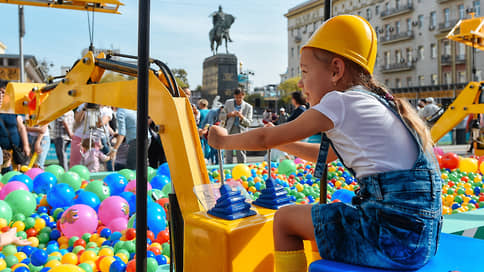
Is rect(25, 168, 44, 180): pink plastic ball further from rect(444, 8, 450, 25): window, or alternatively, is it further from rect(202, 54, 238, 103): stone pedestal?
rect(444, 8, 450, 25): window

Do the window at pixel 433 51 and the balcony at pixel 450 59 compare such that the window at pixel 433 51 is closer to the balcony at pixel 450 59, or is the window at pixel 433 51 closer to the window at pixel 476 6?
the balcony at pixel 450 59

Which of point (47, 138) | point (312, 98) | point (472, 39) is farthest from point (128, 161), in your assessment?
point (472, 39)

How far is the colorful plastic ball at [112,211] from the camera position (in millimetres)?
3977

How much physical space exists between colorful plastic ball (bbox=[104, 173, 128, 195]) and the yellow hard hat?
13.6 feet

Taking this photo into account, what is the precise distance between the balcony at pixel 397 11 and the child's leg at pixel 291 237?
149 ft

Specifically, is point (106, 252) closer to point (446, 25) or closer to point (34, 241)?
point (34, 241)

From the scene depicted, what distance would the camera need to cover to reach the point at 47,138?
6965mm

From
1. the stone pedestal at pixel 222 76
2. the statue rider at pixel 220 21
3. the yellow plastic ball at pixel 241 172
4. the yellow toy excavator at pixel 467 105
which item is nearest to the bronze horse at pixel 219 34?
the statue rider at pixel 220 21

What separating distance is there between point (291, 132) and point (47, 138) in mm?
6374

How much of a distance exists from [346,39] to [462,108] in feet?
24.3

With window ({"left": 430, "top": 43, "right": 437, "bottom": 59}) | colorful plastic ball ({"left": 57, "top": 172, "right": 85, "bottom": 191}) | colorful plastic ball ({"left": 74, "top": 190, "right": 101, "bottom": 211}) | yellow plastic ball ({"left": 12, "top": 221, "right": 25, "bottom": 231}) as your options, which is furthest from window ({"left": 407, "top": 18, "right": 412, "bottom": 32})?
yellow plastic ball ({"left": 12, "top": 221, "right": 25, "bottom": 231})

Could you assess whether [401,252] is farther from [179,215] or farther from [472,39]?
[472,39]

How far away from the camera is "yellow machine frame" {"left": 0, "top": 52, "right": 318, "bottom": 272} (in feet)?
5.32

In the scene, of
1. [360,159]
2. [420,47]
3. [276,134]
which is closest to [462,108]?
[360,159]
